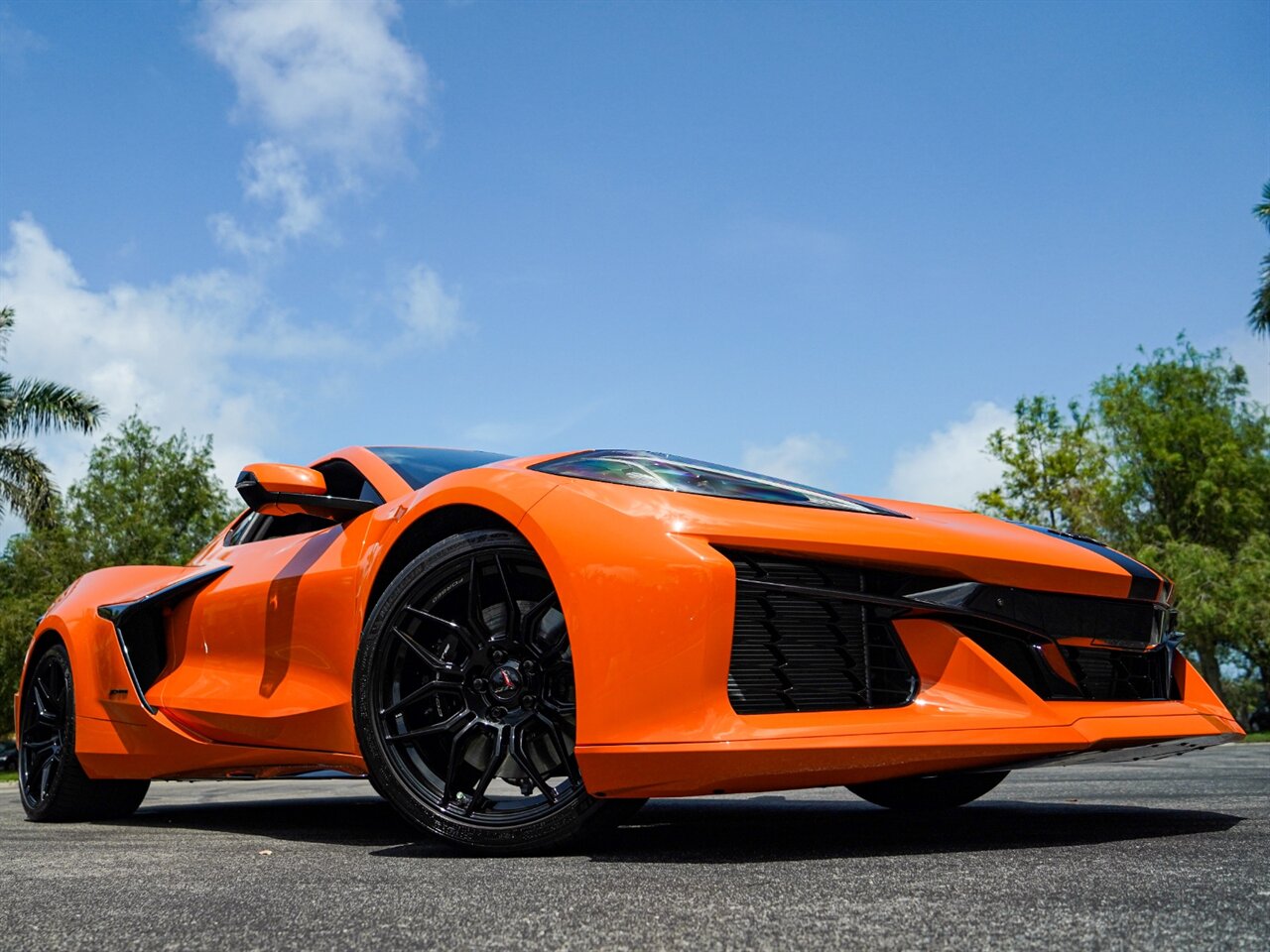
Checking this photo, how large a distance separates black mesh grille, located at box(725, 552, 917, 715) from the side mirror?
1526 millimetres

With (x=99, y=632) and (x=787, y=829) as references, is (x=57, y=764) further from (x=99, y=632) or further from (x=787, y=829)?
(x=787, y=829)

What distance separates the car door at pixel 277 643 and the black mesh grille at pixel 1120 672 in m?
1.90

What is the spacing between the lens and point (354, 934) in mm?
1727

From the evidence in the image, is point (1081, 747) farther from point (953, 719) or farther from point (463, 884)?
point (463, 884)

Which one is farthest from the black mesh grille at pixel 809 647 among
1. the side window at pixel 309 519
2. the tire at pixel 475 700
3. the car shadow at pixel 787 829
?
the side window at pixel 309 519

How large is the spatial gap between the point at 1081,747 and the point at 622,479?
3.86ft

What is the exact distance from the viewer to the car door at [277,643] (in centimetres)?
342

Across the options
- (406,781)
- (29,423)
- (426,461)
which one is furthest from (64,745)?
(29,423)

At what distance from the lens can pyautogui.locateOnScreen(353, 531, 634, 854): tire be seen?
108 inches

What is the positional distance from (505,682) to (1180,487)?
35.0 m

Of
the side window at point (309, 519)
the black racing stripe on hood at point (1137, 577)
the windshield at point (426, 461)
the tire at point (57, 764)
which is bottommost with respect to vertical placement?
the tire at point (57, 764)

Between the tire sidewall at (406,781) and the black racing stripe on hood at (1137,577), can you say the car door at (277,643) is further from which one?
the black racing stripe on hood at (1137,577)

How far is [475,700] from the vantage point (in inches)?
114

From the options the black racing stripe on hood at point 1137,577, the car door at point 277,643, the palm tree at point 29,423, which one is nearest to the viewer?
the black racing stripe on hood at point 1137,577
